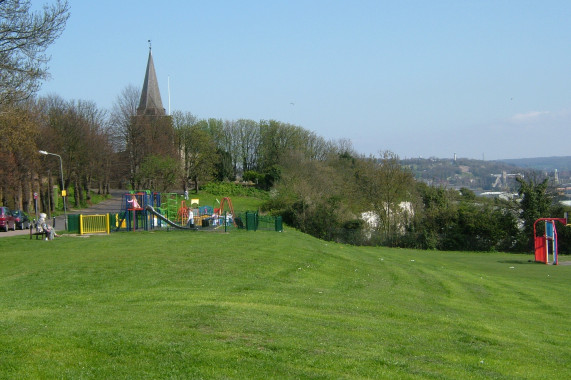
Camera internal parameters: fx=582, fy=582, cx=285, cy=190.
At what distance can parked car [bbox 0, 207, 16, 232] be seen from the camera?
1684 inches

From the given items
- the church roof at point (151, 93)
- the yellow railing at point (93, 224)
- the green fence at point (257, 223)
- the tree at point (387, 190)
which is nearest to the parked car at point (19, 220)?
the yellow railing at point (93, 224)

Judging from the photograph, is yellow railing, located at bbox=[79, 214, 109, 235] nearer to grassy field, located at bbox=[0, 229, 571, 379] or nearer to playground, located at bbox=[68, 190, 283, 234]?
playground, located at bbox=[68, 190, 283, 234]

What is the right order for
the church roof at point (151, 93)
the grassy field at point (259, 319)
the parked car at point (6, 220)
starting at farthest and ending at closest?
the church roof at point (151, 93) < the parked car at point (6, 220) < the grassy field at point (259, 319)

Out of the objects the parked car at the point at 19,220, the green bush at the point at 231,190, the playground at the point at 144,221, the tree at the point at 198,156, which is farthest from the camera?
the green bush at the point at 231,190

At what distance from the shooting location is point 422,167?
164 m

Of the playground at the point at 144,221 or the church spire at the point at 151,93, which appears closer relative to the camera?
the playground at the point at 144,221

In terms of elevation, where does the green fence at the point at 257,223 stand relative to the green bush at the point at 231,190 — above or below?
below

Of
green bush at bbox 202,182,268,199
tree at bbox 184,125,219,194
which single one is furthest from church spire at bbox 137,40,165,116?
green bush at bbox 202,182,268,199

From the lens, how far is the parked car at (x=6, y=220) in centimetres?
4277

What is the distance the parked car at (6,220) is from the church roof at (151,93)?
5233cm

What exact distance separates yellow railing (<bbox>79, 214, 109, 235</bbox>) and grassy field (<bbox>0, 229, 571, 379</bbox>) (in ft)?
35.5

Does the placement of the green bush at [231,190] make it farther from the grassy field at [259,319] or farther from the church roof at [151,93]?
the grassy field at [259,319]

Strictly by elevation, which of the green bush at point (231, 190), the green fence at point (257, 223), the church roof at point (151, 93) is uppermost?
the church roof at point (151, 93)

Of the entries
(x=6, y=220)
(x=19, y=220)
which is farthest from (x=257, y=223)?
(x=19, y=220)
